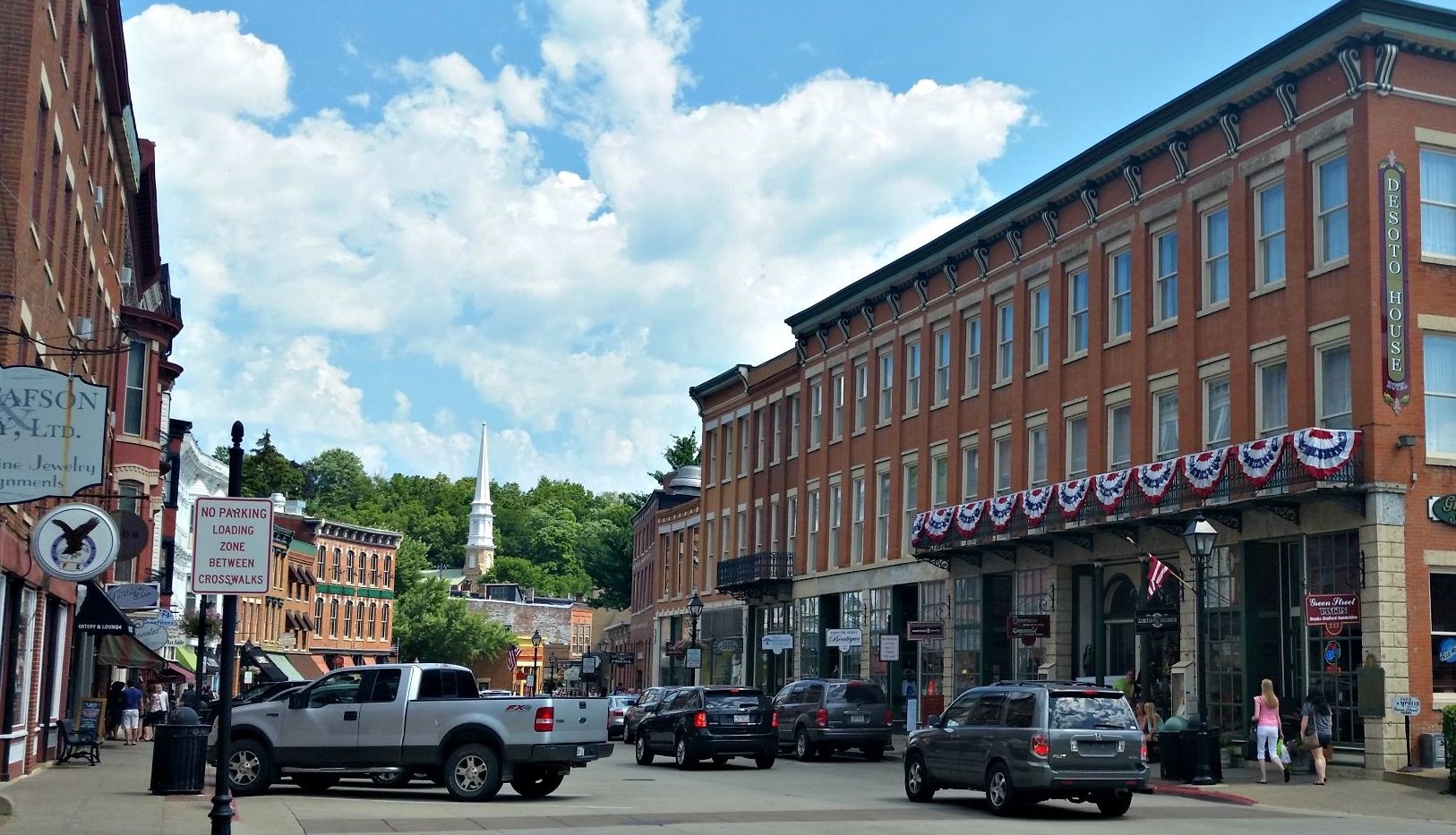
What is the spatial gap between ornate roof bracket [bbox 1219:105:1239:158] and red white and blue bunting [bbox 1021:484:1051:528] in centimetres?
893

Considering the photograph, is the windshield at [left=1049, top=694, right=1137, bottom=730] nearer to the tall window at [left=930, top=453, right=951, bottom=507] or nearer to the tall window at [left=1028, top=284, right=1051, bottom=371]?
the tall window at [left=1028, top=284, right=1051, bottom=371]

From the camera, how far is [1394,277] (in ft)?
94.6

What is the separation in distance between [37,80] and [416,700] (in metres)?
10.1

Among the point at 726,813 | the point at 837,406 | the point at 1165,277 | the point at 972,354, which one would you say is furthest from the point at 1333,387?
the point at 837,406

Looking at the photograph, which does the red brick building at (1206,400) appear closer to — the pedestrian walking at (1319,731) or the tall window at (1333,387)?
the tall window at (1333,387)

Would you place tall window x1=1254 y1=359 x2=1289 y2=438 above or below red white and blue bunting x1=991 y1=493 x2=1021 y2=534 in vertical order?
above

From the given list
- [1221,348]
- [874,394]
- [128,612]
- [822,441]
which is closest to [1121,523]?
Result: [1221,348]

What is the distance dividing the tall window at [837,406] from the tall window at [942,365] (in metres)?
7.09

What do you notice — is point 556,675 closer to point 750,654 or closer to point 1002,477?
point 750,654

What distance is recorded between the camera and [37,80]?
2284 cm

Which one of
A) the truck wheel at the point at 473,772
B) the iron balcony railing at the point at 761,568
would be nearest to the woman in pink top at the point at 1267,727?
the truck wheel at the point at 473,772

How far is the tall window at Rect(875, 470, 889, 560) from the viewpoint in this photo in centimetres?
5006

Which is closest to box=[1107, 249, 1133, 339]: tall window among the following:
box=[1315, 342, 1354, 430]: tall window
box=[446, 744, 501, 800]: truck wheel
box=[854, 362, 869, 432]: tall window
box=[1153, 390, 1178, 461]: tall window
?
box=[1153, 390, 1178, 461]: tall window

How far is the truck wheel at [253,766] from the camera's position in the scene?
77.2 ft
